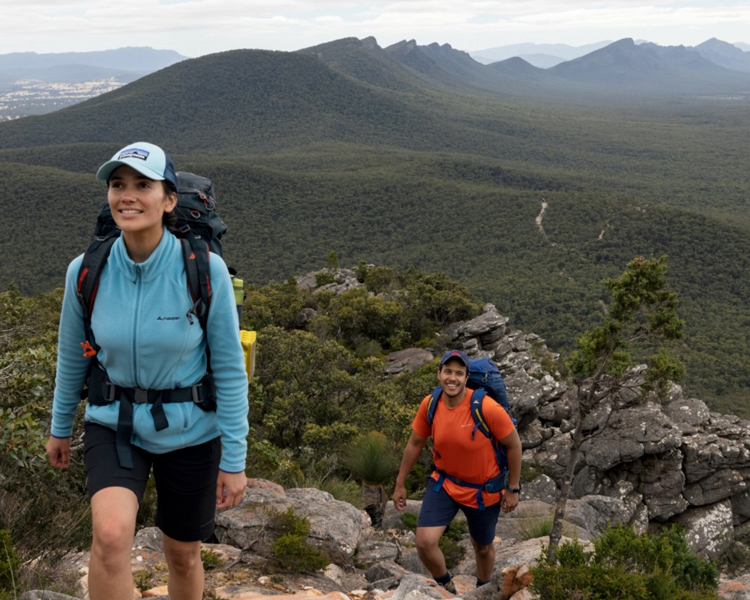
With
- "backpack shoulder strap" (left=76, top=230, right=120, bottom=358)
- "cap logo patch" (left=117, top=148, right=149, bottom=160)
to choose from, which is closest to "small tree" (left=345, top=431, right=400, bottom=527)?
"backpack shoulder strap" (left=76, top=230, right=120, bottom=358)

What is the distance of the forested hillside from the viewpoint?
5056 centimetres

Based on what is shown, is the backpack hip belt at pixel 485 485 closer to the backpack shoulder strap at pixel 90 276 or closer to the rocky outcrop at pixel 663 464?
the backpack shoulder strap at pixel 90 276

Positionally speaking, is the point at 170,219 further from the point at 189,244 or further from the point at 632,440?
the point at 632,440

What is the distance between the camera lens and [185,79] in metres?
158

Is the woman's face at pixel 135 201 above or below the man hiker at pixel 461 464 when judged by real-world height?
above

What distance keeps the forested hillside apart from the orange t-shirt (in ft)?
90.5

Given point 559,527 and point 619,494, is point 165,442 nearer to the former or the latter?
point 559,527

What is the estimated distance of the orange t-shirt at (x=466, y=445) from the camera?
4484 millimetres

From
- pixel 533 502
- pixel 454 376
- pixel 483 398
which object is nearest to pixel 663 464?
pixel 533 502

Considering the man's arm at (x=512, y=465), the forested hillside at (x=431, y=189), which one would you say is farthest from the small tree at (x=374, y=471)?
the forested hillside at (x=431, y=189)

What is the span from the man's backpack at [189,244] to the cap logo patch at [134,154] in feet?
0.80

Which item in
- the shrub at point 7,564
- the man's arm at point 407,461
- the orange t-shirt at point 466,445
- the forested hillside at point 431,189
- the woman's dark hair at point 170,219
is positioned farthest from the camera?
the forested hillside at point 431,189

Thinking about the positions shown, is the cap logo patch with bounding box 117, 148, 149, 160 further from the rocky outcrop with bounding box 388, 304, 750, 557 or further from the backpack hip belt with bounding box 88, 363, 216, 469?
the rocky outcrop with bounding box 388, 304, 750, 557

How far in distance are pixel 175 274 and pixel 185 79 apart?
16906 centimetres
